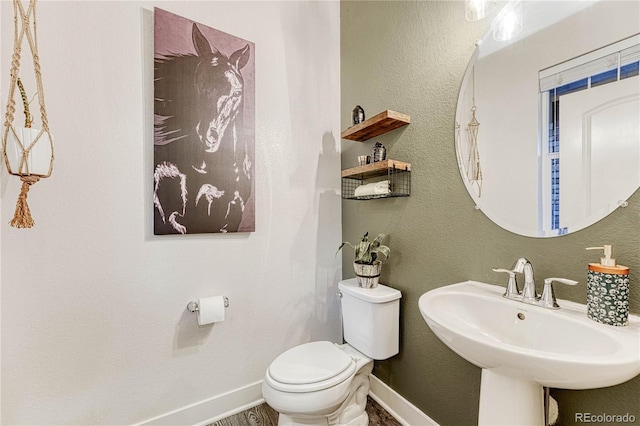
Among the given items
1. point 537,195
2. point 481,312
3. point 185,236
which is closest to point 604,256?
point 537,195

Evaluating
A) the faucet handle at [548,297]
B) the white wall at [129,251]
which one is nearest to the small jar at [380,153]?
the white wall at [129,251]

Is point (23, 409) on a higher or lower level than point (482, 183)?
lower

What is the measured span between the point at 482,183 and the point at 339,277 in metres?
1.13

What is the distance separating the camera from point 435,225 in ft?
4.37

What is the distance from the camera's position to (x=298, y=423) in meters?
1.28

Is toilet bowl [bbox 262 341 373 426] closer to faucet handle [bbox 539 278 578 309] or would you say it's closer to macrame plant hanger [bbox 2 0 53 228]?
faucet handle [bbox 539 278 578 309]

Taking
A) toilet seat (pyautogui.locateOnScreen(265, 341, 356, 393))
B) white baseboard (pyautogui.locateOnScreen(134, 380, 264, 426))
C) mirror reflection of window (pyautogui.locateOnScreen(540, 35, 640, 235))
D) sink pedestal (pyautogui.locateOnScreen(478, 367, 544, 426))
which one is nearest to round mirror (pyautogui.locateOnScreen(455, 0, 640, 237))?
mirror reflection of window (pyautogui.locateOnScreen(540, 35, 640, 235))

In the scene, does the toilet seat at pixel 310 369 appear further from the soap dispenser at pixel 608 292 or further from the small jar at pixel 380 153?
the small jar at pixel 380 153

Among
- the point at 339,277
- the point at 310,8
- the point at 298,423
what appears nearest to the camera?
the point at 298,423

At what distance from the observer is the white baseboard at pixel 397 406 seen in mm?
1396

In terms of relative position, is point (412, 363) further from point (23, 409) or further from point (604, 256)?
point (23, 409)

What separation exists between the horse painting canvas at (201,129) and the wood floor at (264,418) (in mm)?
1053
